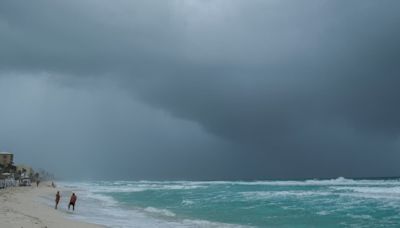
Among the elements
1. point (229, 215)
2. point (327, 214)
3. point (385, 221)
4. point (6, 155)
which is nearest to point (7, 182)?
point (6, 155)

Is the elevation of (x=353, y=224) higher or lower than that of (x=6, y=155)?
lower

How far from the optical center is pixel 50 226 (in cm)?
1531

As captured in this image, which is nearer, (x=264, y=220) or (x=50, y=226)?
(x=50, y=226)

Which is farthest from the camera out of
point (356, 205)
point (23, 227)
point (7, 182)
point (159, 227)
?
point (7, 182)

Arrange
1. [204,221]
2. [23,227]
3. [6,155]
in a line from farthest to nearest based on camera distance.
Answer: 1. [6,155]
2. [204,221]
3. [23,227]

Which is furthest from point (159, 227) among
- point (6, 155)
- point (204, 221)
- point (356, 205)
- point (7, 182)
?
point (6, 155)

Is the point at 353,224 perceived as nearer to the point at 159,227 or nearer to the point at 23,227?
the point at 159,227

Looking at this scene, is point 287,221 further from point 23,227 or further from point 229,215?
point 23,227

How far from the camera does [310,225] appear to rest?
20.2m

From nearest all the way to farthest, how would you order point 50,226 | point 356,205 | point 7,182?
point 50,226 → point 356,205 → point 7,182

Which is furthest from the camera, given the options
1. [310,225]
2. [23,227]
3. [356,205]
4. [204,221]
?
[356,205]

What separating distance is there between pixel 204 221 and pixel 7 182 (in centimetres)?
5326

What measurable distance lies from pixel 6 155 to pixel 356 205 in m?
88.4

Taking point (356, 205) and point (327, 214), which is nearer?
point (327, 214)
